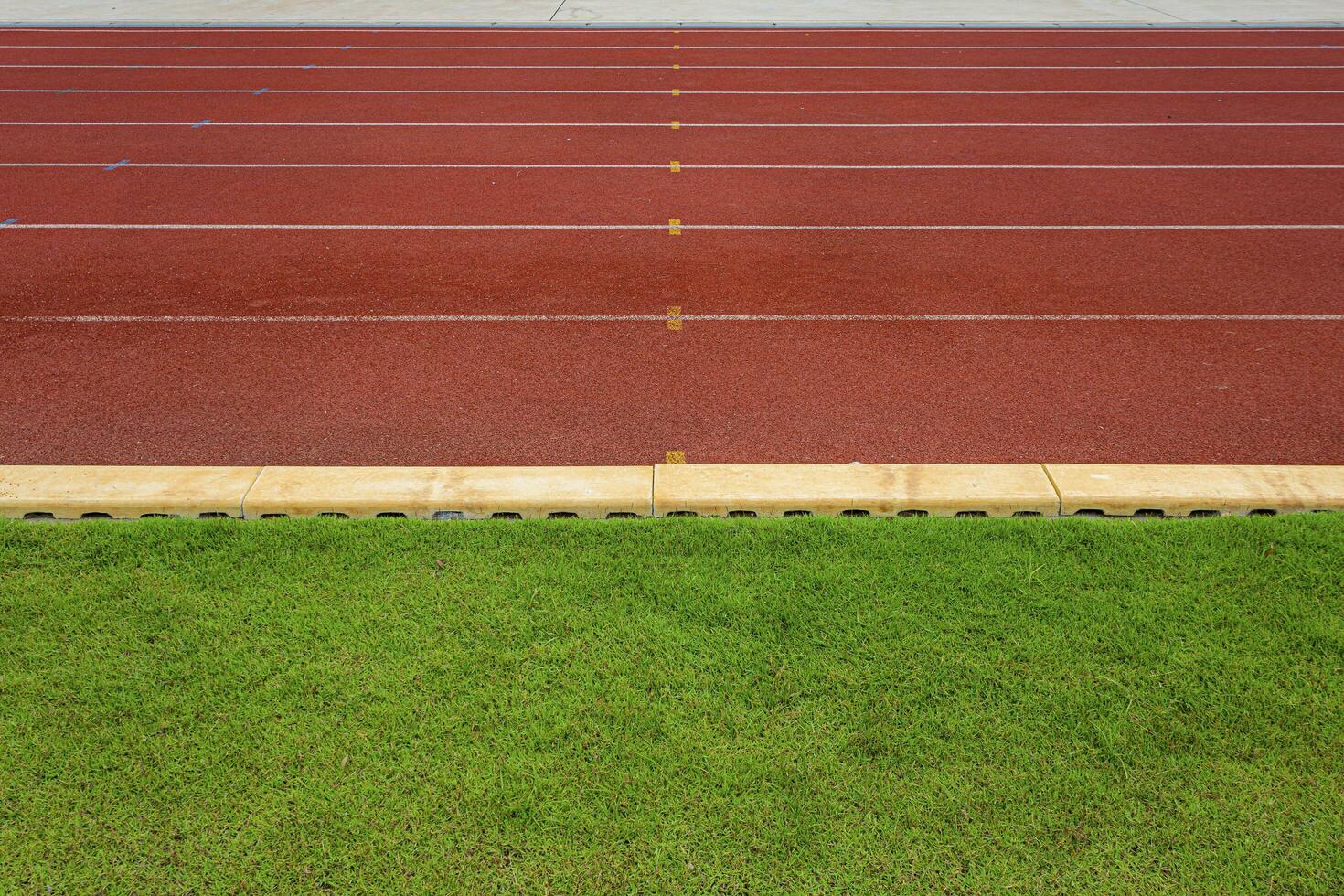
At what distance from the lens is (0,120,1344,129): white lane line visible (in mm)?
11766

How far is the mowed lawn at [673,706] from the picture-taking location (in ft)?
9.02

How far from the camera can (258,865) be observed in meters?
2.72

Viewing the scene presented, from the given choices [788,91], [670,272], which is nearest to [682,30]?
[788,91]

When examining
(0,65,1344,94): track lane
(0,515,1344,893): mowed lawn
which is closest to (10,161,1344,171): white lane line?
(0,65,1344,94): track lane

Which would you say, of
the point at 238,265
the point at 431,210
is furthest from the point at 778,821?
the point at 431,210

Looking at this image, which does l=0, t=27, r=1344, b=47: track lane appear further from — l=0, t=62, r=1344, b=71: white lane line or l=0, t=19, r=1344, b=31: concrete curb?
l=0, t=62, r=1344, b=71: white lane line

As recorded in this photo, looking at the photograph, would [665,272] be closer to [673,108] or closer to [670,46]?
[673,108]

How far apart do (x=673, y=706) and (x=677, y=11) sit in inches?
808

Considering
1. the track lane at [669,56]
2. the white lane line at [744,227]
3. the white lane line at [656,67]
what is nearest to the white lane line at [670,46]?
the track lane at [669,56]

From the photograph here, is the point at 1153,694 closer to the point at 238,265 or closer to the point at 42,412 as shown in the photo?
the point at 42,412

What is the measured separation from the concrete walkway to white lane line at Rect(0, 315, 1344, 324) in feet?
49.5

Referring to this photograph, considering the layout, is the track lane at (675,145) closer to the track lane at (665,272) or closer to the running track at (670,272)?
the running track at (670,272)

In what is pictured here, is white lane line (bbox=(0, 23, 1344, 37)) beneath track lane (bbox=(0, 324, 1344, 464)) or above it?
above

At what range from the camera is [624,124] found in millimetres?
11914
